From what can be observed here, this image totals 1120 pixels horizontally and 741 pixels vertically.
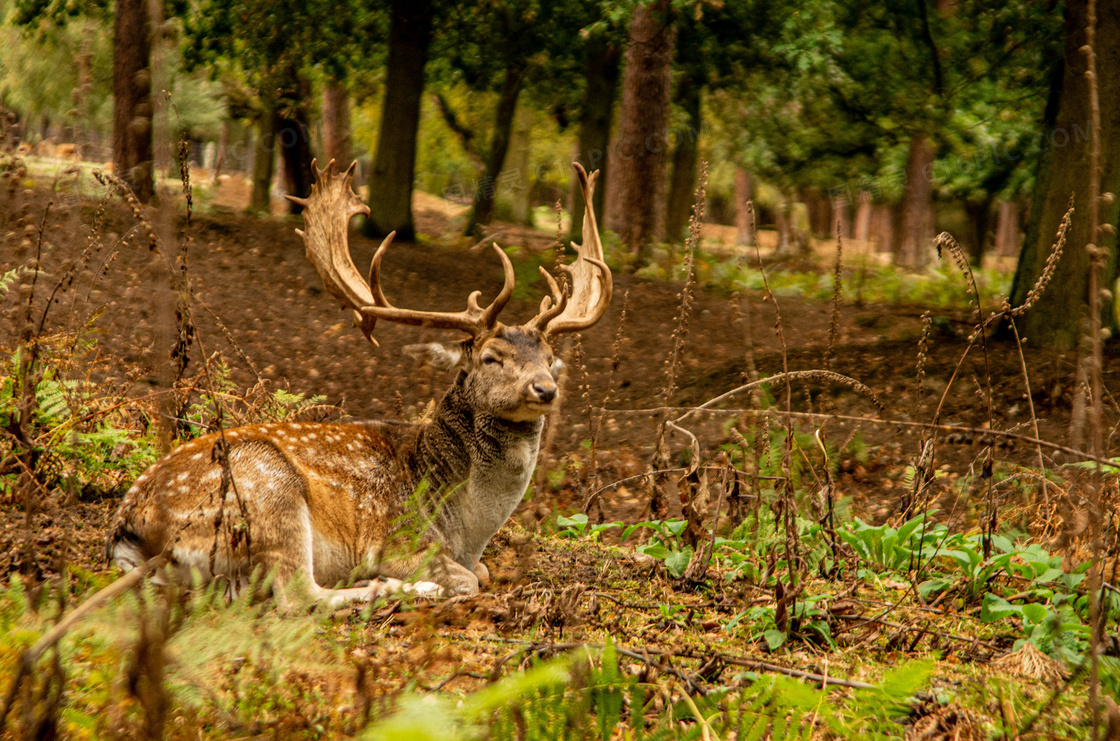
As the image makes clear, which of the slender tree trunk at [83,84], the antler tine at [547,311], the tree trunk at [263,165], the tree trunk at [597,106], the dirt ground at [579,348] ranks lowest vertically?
the dirt ground at [579,348]

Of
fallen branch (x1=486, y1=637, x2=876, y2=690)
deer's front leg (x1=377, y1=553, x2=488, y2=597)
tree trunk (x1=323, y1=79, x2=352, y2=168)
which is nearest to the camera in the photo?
fallen branch (x1=486, y1=637, x2=876, y2=690)

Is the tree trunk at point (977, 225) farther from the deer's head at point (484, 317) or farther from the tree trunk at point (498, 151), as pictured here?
the deer's head at point (484, 317)

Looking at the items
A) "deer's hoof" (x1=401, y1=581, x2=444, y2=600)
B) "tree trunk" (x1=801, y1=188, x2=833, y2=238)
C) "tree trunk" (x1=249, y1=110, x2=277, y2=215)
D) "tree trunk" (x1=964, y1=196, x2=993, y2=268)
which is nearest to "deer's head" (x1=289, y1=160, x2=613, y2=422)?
"deer's hoof" (x1=401, y1=581, x2=444, y2=600)

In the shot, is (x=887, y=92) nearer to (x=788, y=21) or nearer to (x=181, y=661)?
(x=788, y=21)

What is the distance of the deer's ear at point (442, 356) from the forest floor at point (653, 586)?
100cm

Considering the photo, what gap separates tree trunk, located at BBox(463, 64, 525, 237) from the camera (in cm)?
1876

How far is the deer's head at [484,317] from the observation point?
5633mm

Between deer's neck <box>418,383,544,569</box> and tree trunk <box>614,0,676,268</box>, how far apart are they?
921cm

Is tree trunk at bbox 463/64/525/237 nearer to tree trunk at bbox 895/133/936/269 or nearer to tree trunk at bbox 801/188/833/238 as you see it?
tree trunk at bbox 895/133/936/269

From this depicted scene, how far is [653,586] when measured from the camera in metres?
5.09

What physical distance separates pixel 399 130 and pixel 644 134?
3.67m

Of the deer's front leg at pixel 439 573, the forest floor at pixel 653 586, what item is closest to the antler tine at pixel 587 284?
the forest floor at pixel 653 586

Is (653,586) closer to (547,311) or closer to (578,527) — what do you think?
(578,527)

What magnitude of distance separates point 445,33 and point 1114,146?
1059 cm
